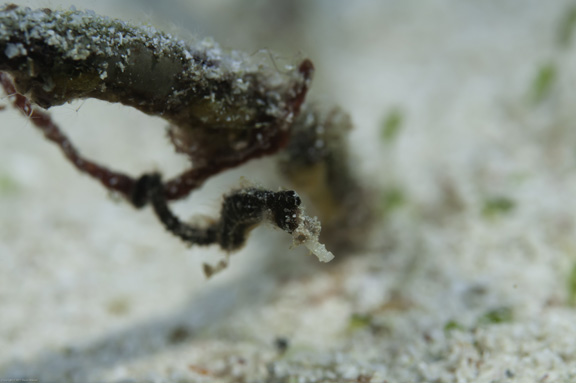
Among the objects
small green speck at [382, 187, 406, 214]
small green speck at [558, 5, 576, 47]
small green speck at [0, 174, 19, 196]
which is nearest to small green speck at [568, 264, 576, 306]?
small green speck at [382, 187, 406, 214]

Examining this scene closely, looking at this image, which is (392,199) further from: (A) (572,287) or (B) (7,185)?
(B) (7,185)

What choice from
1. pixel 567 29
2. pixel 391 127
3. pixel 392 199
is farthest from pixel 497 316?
pixel 567 29

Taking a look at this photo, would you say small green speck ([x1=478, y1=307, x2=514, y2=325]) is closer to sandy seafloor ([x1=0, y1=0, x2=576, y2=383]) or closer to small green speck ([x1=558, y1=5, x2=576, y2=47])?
sandy seafloor ([x1=0, y1=0, x2=576, y2=383])

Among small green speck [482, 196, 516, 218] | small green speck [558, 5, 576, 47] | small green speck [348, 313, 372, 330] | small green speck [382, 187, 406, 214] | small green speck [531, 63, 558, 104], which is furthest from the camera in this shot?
small green speck [558, 5, 576, 47]

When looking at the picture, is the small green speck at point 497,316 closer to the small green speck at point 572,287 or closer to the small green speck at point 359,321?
the small green speck at point 572,287

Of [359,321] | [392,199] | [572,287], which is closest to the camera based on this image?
[572,287]

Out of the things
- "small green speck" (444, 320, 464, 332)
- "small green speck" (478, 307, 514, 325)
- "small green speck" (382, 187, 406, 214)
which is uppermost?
"small green speck" (382, 187, 406, 214)
